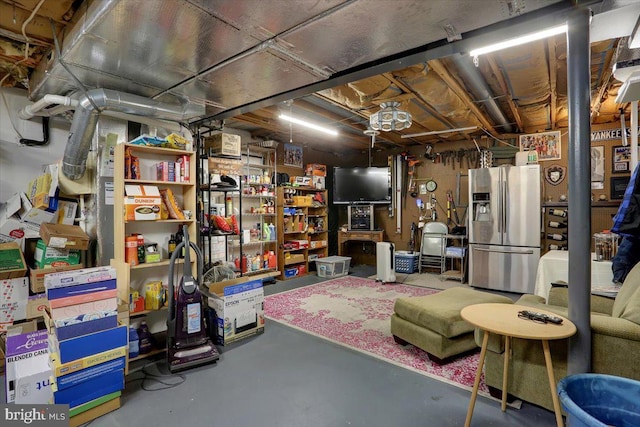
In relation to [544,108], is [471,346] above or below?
below

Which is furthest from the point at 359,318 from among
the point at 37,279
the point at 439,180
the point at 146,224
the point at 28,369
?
the point at 439,180

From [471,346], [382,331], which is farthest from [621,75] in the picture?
[382,331]

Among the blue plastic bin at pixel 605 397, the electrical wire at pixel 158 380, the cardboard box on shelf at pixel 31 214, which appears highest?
the cardboard box on shelf at pixel 31 214

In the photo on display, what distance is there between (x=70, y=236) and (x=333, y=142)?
16.7 feet

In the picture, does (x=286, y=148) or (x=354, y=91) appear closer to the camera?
(x=354, y=91)

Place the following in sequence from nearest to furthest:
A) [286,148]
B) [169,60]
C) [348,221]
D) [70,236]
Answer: [169,60], [70,236], [286,148], [348,221]

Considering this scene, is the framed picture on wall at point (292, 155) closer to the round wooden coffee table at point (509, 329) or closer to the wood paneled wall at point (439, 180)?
the wood paneled wall at point (439, 180)

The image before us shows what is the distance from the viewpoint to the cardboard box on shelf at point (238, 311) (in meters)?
3.27

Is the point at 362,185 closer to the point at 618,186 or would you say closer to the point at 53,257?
the point at 618,186

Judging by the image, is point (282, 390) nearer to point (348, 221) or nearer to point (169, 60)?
point (169, 60)

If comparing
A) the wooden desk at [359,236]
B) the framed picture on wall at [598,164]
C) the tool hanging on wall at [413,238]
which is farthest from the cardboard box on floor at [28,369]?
the framed picture on wall at [598,164]

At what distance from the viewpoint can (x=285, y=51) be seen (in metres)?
2.21

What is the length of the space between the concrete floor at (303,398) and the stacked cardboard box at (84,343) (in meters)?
0.18

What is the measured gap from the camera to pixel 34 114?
312 cm
